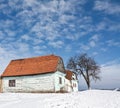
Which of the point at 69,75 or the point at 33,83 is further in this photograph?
the point at 69,75

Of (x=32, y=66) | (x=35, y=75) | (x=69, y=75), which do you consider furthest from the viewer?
(x=69, y=75)

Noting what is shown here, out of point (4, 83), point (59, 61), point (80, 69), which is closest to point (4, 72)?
point (4, 83)

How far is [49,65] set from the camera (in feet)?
121

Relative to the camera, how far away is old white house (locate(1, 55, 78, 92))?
35.2 metres

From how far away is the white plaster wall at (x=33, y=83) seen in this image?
3506 cm

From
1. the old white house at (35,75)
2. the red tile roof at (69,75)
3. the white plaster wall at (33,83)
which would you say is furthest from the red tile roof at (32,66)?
the red tile roof at (69,75)

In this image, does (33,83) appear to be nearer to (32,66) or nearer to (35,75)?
(35,75)

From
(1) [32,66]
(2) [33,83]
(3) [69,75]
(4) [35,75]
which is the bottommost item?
(2) [33,83]

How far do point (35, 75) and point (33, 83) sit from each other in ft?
4.89

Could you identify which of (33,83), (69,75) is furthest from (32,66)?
(69,75)

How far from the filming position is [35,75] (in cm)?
3625

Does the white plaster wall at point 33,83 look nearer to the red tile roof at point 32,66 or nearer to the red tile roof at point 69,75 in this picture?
the red tile roof at point 32,66

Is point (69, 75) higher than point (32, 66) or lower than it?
lower

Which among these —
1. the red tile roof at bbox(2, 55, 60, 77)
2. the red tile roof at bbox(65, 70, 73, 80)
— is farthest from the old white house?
the red tile roof at bbox(65, 70, 73, 80)
